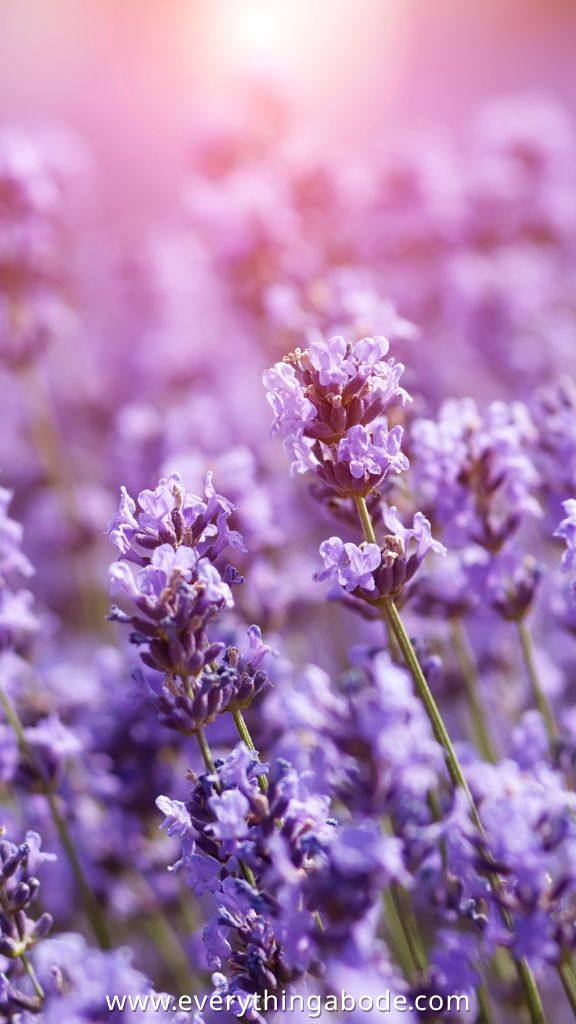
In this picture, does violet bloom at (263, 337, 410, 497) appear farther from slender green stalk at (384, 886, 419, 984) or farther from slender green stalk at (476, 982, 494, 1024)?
slender green stalk at (476, 982, 494, 1024)

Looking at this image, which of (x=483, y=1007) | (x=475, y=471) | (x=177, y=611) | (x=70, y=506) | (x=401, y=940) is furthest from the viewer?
(x=70, y=506)

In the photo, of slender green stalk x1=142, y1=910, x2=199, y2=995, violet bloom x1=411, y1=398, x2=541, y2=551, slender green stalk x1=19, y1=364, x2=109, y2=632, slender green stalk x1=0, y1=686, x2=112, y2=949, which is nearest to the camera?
violet bloom x1=411, y1=398, x2=541, y2=551

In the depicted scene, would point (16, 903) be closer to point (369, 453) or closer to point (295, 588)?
point (369, 453)

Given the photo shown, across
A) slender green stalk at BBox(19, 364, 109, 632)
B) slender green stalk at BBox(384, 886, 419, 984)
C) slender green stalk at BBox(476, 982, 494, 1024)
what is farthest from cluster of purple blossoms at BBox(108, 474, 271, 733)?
slender green stalk at BBox(19, 364, 109, 632)

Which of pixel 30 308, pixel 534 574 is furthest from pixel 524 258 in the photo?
pixel 534 574

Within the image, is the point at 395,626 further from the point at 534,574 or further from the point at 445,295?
the point at 445,295

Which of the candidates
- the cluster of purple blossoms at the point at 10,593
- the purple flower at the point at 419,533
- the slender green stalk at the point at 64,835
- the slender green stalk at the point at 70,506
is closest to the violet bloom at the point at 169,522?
the purple flower at the point at 419,533

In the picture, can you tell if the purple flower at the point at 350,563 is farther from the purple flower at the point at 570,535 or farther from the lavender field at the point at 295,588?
the purple flower at the point at 570,535

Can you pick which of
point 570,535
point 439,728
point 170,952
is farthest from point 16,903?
point 170,952
